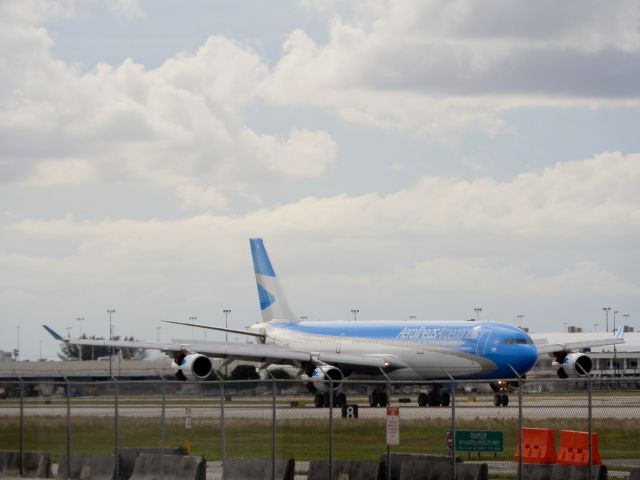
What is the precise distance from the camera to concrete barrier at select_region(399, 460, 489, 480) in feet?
72.8

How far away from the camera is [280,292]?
234 ft

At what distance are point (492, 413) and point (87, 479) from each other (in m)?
23.8

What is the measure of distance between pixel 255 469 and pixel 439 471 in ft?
12.0

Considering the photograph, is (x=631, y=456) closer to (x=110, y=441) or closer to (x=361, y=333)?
(x=110, y=441)

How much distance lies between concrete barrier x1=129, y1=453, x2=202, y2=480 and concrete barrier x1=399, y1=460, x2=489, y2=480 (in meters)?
3.82

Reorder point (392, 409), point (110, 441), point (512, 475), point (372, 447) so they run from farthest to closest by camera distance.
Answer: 1. point (372, 447)
2. point (110, 441)
3. point (512, 475)
4. point (392, 409)

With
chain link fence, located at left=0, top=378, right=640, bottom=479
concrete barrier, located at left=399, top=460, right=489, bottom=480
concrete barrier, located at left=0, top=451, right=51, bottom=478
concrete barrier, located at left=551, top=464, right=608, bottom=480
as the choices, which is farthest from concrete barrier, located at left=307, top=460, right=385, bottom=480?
concrete barrier, located at left=0, top=451, right=51, bottom=478

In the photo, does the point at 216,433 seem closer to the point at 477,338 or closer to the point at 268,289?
the point at 477,338

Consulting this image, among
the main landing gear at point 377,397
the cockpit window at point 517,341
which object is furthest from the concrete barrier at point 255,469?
the cockpit window at point 517,341

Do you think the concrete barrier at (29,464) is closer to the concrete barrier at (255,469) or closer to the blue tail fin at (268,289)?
the concrete barrier at (255,469)

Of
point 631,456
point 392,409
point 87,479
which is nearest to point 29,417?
point 87,479

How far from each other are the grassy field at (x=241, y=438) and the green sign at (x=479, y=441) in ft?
14.3

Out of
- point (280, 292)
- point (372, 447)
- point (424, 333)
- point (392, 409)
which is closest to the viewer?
point (392, 409)

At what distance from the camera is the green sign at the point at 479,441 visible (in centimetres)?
2362
